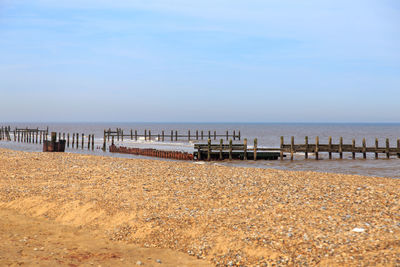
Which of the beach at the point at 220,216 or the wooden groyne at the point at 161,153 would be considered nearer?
the beach at the point at 220,216

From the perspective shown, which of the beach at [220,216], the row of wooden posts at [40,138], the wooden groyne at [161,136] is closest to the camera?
A: the beach at [220,216]

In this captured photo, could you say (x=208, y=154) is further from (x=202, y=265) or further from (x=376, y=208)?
(x=202, y=265)

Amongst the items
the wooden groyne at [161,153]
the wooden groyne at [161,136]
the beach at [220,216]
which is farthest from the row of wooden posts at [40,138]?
the beach at [220,216]

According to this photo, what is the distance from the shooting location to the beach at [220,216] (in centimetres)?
761

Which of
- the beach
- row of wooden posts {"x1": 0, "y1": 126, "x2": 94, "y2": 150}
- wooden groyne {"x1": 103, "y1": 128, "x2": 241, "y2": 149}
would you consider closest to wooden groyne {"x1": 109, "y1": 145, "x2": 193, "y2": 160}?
wooden groyne {"x1": 103, "y1": 128, "x2": 241, "y2": 149}

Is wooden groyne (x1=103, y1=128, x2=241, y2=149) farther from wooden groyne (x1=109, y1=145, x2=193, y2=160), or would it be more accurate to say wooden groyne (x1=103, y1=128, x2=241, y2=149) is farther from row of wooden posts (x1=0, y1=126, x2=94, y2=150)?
wooden groyne (x1=109, y1=145, x2=193, y2=160)

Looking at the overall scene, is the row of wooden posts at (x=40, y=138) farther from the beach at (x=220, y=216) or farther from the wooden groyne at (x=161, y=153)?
the beach at (x=220, y=216)

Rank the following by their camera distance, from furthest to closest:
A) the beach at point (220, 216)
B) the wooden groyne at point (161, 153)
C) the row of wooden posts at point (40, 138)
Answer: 1. the row of wooden posts at point (40, 138)
2. the wooden groyne at point (161, 153)
3. the beach at point (220, 216)

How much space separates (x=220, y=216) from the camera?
9.96m

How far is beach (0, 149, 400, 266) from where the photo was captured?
7609 mm

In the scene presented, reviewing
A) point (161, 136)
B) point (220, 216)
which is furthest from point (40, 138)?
point (220, 216)

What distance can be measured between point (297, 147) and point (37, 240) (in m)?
31.3

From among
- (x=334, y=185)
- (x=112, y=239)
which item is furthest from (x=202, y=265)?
(x=334, y=185)

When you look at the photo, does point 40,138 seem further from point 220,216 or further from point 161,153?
point 220,216
